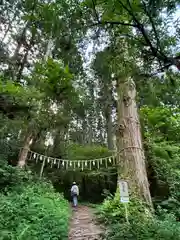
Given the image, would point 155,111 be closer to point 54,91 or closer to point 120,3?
point 54,91

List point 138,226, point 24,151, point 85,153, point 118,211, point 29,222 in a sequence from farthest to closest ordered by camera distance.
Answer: point 85,153, point 24,151, point 118,211, point 29,222, point 138,226

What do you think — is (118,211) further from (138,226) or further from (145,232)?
(145,232)

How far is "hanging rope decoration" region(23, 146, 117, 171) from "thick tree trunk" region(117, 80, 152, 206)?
427 centimetres

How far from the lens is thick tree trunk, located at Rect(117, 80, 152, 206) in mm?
6145

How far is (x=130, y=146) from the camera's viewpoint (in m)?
6.64

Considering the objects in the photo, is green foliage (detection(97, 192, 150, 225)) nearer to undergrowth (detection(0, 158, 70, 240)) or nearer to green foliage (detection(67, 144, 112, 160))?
undergrowth (detection(0, 158, 70, 240))

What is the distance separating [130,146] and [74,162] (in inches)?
213

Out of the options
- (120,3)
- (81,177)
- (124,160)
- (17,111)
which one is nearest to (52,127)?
(81,177)

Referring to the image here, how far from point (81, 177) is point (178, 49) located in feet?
33.6

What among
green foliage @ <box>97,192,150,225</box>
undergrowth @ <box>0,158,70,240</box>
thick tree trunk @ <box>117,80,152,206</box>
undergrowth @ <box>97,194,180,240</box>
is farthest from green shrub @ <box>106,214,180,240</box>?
thick tree trunk @ <box>117,80,152,206</box>

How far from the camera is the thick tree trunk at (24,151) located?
10.5m

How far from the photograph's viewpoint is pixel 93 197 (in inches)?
504

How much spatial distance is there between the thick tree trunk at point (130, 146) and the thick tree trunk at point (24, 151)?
5.16 m

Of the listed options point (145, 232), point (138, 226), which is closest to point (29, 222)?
point (138, 226)
